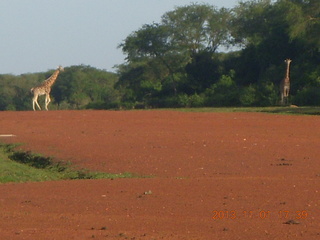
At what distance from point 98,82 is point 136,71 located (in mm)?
18443

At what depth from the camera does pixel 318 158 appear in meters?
15.2

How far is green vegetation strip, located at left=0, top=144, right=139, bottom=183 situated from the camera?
14383 millimetres

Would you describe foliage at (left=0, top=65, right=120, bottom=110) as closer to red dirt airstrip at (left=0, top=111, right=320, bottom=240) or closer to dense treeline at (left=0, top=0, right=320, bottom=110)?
dense treeline at (left=0, top=0, right=320, bottom=110)

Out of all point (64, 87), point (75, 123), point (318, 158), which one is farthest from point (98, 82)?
point (318, 158)

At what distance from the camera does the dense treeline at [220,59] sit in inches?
1613

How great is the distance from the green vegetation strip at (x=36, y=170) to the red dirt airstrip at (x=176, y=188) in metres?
0.29

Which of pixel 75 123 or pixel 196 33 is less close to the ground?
pixel 196 33

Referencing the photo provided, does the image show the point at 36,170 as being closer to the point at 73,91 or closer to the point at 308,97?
the point at 308,97

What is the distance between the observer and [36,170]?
52.3 ft

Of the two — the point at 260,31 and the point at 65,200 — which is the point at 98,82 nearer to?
the point at 260,31
